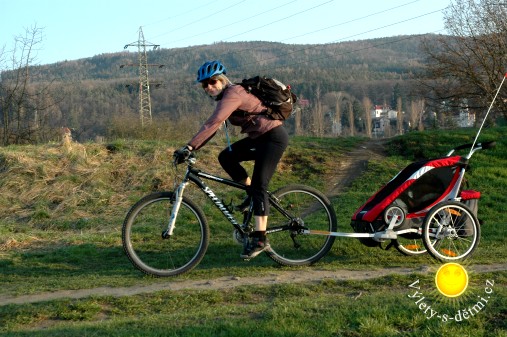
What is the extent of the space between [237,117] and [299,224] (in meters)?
1.47

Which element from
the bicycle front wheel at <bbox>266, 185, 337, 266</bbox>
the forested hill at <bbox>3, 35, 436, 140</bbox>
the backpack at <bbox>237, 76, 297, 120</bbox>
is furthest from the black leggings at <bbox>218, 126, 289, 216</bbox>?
the forested hill at <bbox>3, 35, 436, 140</bbox>

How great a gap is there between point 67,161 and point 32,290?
8.33 meters

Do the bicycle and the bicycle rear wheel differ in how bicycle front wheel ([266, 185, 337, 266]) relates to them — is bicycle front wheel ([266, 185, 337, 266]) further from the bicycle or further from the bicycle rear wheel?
the bicycle rear wheel

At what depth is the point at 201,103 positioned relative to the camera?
148 feet

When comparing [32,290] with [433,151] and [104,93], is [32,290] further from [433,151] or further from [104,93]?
[104,93]

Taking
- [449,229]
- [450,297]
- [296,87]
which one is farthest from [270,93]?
[296,87]

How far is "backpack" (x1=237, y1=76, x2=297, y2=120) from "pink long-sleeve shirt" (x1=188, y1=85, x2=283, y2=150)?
0.05 metres

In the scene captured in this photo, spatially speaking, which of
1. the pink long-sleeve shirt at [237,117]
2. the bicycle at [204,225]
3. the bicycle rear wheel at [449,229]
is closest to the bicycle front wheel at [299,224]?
the bicycle at [204,225]

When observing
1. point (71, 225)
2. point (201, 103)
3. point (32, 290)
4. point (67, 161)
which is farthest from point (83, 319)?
point (201, 103)

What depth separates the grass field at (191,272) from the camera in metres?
4.42

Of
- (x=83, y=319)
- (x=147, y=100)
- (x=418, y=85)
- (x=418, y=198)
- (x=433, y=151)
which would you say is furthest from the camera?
(x=147, y=100)

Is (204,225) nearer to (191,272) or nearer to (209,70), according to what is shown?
(191,272)

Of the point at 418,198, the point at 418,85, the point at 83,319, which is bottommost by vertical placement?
the point at 83,319

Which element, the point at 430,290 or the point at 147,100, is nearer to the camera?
the point at 430,290
